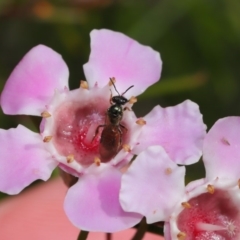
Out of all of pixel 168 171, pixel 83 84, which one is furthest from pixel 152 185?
pixel 83 84

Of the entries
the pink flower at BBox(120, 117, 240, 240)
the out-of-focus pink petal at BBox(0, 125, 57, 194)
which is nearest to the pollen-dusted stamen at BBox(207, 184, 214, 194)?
the pink flower at BBox(120, 117, 240, 240)

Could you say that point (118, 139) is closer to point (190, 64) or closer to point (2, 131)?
point (2, 131)

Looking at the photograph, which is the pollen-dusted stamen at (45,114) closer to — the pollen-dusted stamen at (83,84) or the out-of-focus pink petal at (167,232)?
the pollen-dusted stamen at (83,84)

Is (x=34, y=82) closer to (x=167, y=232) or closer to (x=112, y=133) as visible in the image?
(x=112, y=133)

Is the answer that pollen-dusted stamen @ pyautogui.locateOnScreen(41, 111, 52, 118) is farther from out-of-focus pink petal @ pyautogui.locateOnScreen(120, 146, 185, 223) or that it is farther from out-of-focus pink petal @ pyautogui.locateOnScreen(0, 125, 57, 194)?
out-of-focus pink petal @ pyautogui.locateOnScreen(120, 146, 185, 223)

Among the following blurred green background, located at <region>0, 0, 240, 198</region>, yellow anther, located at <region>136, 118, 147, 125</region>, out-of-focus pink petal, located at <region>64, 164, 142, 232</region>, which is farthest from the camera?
blurred green background, located at <region>0, 0, 240, 198</region>

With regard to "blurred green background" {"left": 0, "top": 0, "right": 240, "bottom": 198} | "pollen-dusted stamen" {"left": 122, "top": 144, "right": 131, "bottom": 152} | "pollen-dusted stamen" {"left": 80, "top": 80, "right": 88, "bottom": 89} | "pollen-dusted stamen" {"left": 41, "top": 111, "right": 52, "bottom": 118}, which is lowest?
"blurred green background" {"left": 0, "top": 0, "right": 240, "bottom": 198}
